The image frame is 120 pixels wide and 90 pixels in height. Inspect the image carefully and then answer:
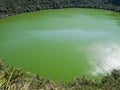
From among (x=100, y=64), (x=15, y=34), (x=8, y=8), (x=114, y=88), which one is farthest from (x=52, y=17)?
(x=114, y=88)

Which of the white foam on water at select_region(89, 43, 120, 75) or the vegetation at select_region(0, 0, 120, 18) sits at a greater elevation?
the vegetation at select_region(0, 0, 120, 18)

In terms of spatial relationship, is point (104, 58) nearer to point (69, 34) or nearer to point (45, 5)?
point (69, 34)

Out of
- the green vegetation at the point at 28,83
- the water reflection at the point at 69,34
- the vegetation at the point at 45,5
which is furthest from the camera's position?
the vegetation at the point at 45,5

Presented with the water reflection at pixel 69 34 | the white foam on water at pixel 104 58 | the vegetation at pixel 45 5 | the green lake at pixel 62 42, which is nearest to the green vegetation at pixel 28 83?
the green lake at pixel 62 42

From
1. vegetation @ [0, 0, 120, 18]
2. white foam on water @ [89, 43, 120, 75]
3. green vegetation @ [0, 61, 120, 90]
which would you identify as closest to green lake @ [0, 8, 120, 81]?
white foam on water @ [89, 43, 120, 75]

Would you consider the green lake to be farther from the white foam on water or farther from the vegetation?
the vegetation

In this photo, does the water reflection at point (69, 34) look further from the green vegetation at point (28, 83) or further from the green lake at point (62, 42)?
the green vegetation at point (28, 83)

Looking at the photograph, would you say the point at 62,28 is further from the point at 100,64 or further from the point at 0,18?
the point at 100,64
